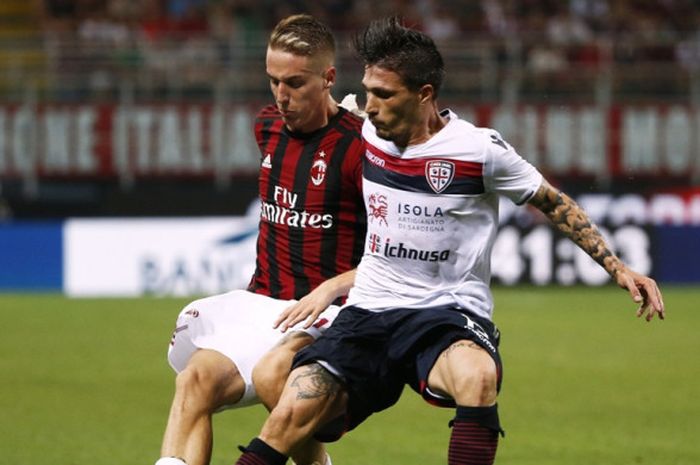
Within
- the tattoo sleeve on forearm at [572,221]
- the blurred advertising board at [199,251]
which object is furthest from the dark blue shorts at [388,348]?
the blurred advertising board at [199,251]

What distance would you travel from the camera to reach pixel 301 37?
19.5ft

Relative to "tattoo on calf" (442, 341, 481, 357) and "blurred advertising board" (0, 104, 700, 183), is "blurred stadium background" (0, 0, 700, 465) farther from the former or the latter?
"tattoo on calf" (442, 341, 481, 357)

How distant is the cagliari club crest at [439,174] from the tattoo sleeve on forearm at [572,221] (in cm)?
32

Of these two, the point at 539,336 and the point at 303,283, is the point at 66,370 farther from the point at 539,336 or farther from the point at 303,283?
the point at 303,283

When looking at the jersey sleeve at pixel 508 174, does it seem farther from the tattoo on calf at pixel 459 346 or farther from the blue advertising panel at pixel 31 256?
the blue advertising panel at pixel 31 256

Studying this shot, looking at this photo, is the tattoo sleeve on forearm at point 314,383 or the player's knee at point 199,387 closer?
the tattoo sleeve on forearm at point 314,383

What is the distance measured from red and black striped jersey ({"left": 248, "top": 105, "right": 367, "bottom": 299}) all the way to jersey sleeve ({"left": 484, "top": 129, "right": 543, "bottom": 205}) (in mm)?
752

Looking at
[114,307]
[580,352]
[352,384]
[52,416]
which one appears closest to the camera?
[352,384]

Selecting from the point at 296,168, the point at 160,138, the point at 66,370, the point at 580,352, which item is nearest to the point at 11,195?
the point at 160,138

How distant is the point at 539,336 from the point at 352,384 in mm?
8726

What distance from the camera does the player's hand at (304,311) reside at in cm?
568

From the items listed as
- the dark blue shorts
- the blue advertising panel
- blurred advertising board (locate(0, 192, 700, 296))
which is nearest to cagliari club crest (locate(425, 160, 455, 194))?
the dark blue shorts

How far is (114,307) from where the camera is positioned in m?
16.5

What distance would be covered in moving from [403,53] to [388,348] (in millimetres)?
1095
